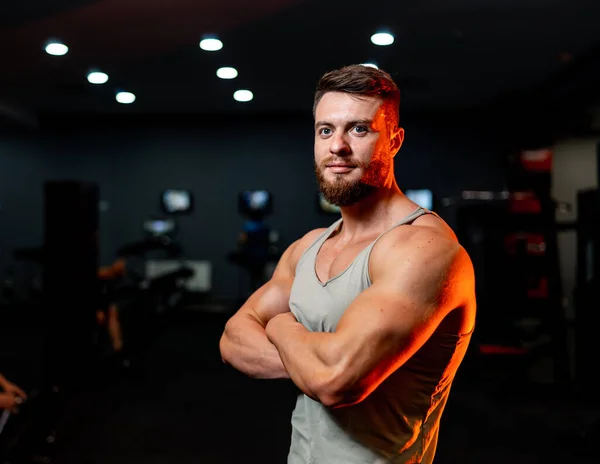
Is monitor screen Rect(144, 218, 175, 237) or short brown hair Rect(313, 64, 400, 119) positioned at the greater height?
monitor screen Rect(144, 218, 175, 237)

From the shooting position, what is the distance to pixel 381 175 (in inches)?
49.1

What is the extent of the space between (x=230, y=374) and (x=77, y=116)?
5.70 m

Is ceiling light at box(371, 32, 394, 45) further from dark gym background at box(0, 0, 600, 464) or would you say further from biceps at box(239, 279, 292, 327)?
biceps at box(239, 279, 292, 327)

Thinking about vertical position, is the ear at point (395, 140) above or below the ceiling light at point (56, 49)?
below

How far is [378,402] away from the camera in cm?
121

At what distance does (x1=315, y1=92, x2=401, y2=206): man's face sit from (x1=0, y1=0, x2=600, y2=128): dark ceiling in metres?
3.11

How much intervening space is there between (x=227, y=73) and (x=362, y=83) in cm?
521

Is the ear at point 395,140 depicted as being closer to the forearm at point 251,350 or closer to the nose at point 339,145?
the nose at point 339,145

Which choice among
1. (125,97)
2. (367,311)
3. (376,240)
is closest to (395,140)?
(376,240)

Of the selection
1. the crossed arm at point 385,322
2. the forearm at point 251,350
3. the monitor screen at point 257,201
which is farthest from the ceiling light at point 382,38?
the monitor screen at point 257,201

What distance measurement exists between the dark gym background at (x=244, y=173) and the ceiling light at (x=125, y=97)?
195mm

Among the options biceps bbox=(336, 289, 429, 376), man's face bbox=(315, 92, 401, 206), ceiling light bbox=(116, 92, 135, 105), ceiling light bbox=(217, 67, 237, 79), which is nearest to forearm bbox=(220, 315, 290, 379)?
biceps bbox=(336, 289, 429, 376)

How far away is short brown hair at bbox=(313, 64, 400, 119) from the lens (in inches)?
47.5

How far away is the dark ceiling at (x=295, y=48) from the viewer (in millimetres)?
4230
